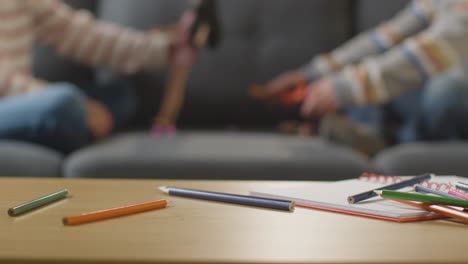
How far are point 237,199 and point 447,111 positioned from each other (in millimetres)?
943

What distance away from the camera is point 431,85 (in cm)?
152

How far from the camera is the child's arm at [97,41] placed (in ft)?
5.88

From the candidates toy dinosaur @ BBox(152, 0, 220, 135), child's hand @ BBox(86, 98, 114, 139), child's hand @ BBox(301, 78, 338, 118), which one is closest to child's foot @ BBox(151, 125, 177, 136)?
toy dinosaur @ BBox(152, 0, 220, 135)

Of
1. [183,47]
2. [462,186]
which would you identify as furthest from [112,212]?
[183,47]

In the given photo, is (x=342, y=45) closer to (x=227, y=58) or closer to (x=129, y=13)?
(x=227, y=58)

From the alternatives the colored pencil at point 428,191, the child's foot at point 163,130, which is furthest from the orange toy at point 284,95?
the colored pencil at point 428,191

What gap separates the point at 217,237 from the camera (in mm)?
516

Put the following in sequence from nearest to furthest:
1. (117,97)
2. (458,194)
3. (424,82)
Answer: (458,194)
(424,82)
(117,97)

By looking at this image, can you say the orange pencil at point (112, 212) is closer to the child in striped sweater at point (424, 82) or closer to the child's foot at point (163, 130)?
the child in striped sweater at point (424, 82)

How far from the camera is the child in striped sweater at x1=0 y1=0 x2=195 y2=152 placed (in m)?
1.35

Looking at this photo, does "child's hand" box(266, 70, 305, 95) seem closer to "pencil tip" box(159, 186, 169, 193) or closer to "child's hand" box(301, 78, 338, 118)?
"child's hand" box(301, 78, 338, 118)

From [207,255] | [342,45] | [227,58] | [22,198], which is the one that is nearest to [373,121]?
[342,45]

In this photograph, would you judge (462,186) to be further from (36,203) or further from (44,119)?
(44,119)

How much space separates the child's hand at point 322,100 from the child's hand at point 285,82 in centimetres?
21
